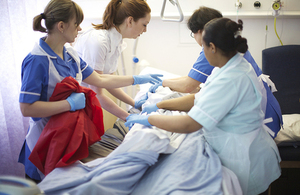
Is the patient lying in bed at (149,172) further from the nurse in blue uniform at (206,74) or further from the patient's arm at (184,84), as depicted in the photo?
the patient's arm at (184,84)

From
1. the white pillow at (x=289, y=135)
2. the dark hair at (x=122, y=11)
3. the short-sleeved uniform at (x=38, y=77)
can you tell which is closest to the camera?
the short-sleeved uniform at (x=38, y=77)

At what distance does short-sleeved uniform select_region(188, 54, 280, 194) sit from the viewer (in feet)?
3.14

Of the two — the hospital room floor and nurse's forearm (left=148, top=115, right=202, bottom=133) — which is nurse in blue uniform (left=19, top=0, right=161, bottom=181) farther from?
the hospital room floor

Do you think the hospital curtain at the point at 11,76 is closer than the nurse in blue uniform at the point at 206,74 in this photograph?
No

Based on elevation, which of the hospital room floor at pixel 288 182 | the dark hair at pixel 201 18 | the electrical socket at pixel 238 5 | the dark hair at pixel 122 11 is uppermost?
the electrical socket at pixel 238 5

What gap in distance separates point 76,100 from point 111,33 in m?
0.82

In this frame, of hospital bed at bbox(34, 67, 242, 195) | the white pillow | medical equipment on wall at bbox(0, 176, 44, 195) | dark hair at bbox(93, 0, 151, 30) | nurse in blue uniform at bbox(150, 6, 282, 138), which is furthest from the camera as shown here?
the white pillow

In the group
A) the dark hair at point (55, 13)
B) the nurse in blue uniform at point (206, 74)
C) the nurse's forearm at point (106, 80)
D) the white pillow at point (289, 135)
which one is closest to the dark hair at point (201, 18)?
the nurse in blue uniform at point (206, 74)

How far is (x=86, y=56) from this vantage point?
1735 mm

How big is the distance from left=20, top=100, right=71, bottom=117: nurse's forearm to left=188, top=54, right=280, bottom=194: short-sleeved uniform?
2.00 ft

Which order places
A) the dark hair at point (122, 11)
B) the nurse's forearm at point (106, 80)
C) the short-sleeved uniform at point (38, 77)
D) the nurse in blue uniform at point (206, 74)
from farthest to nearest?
the dark hair at point (122, 11) → the nurse's forearm at point (106, 80) → the nurse in blue uniform at point (206, 74) → the short-sleeved uniform at point (38, 77)

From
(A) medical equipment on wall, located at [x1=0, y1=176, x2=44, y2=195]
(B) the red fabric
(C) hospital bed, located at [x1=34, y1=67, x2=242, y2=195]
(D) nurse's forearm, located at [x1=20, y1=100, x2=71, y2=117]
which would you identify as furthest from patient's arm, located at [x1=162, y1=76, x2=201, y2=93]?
(A) medical equipment on wall, located at [x1=0, y1=176, x2=44, y2=195]

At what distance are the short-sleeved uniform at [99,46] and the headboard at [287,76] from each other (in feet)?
5.17

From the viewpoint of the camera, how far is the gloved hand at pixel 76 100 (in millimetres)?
1145
